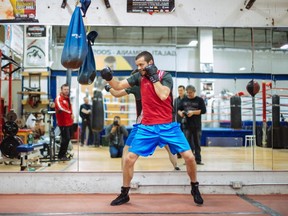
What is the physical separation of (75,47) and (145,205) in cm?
182

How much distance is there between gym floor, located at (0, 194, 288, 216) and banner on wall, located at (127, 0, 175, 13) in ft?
7.69

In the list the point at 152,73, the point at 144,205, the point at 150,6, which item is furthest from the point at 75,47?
the point at 144,205

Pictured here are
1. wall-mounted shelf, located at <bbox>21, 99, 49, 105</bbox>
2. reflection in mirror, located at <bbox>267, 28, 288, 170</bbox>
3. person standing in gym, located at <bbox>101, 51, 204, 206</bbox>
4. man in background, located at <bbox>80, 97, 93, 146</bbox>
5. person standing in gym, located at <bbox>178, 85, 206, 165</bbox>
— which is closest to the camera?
person standing in gym, located at <bbox>101, 51, 204, 206</bbox>

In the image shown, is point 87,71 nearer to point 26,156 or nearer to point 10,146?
point 26,156

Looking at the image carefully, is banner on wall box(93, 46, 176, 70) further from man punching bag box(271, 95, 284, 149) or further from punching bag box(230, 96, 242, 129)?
man punching bag box(271, 95, 284, 149)

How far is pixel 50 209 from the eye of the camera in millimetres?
3307

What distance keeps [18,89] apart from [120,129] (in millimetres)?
2321

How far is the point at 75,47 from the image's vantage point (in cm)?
328

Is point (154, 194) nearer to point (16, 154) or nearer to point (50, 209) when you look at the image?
point (50, 209)

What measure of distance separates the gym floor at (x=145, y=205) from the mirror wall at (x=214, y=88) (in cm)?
73

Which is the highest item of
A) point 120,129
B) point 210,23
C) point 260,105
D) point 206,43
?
point 206,43

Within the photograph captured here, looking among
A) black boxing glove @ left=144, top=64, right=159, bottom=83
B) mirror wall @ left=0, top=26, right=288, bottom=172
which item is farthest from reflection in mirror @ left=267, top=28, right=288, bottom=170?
black boxing glove @ left=144, top=64, right=159, bottom=83

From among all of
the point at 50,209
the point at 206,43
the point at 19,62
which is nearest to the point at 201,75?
the point at 206,43

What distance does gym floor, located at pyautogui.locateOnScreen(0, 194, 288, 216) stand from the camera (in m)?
3.21
